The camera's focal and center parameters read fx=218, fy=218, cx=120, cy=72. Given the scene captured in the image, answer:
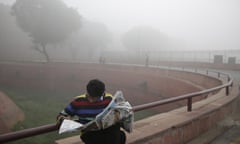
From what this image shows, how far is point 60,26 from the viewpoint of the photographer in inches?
1051

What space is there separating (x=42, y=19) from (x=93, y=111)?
26.1 meters

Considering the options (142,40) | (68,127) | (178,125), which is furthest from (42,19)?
(142,40)

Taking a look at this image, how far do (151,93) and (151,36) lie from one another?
118 feet

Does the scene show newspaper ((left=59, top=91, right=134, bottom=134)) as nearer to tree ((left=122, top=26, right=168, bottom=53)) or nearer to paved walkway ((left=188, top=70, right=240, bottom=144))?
paved walkway ((left=188, top=70, right=240, bottom=144))

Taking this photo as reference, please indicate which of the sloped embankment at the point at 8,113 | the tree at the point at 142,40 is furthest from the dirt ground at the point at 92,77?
the tree at the point at 142,40

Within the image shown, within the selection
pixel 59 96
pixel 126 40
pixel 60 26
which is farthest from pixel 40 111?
pixel 126 40

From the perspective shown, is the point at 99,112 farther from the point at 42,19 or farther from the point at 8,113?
the point at 42,19

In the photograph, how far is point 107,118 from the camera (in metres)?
1.72

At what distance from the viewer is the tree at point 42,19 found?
83.5ft

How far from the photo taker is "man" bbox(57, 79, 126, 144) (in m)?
1.84

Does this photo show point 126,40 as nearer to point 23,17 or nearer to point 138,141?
point 23,17

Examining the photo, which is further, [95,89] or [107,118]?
[95,89]

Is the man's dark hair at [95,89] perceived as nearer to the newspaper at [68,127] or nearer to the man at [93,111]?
the man at [93,111]

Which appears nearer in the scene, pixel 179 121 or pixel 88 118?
pixel 88 118
